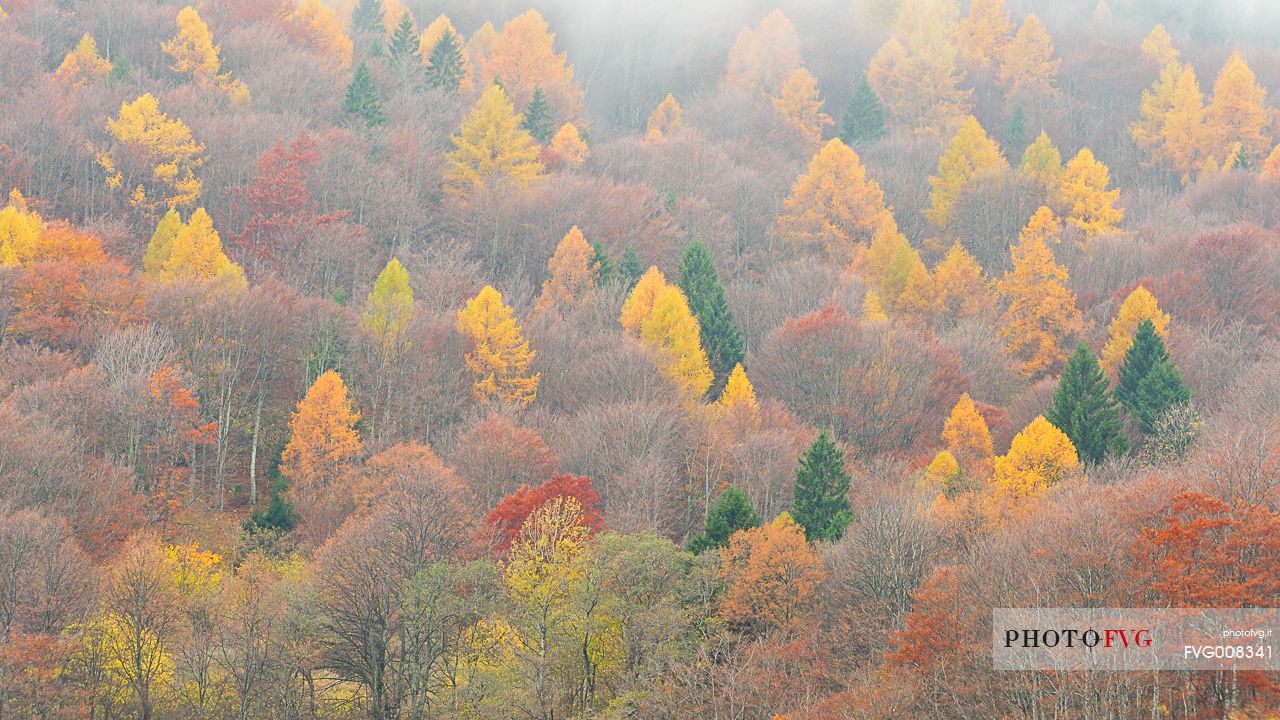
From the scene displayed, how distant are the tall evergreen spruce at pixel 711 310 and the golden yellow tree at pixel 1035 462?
18.7 metres

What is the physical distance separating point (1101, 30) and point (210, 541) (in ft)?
352

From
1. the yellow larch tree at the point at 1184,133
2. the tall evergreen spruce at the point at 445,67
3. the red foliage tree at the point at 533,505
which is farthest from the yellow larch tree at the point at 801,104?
the red foliage tree at the point at 533,505

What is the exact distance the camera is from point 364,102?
9144cm

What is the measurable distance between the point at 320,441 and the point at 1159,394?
3587 cm

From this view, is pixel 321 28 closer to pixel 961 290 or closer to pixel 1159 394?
pixel 961 290

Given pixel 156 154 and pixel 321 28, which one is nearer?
pixel 156 154

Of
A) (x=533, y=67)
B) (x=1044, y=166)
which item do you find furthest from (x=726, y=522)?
(x=533, y=67)

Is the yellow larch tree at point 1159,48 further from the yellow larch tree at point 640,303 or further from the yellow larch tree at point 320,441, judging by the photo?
the yellow larch tree at point 320,441

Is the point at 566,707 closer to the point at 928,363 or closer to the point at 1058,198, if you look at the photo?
the point at 928,363

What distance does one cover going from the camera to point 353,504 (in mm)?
53688

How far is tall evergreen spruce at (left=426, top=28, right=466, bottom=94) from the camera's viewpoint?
347 ft

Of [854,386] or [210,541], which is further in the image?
[854,386]

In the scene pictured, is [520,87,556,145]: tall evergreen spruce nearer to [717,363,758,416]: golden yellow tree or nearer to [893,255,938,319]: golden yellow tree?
[893,255,938,319]: golden yellow tree

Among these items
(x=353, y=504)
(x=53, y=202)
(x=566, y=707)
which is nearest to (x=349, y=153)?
(x=53, y=202)
